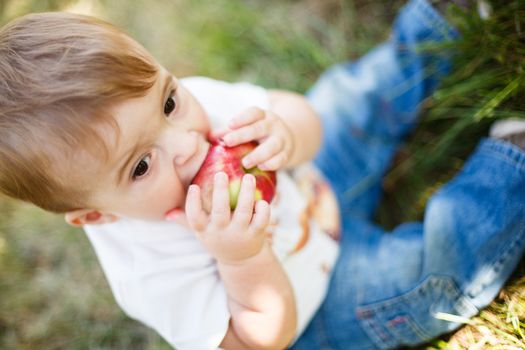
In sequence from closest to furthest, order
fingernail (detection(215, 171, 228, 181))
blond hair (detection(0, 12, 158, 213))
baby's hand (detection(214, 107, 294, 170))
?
1. blond hair (detection(0, 12, 158, 213))
2. fingernail (detection(215, 171, 228, 181))
3. baby's hand (detection(214, 107, 294, 170))

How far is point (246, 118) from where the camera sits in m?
1.30

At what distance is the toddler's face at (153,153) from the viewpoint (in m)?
1.12

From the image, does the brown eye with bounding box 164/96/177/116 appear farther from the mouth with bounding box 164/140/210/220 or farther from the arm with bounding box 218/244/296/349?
the arm with bounding box 218/244/296/349

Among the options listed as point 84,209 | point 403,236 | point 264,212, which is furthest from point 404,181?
point 84,209

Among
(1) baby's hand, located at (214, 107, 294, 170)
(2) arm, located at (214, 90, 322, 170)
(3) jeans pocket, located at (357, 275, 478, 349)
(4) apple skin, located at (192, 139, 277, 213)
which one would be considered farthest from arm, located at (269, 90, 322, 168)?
(3) jeans pocket, located at (357, 275, 478, 349)

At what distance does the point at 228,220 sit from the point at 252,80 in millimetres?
1297

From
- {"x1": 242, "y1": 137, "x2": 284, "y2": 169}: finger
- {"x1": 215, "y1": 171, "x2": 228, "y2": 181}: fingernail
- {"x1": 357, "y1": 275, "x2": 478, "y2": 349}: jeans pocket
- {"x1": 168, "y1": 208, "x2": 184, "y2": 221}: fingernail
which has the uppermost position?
{"x1": 242, "y1": 137, "x2": 284, "y2": 169}: finger

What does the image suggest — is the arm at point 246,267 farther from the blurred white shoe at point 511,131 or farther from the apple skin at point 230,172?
the blurred white shoe at point 511,131

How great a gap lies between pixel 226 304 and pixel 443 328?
64cm

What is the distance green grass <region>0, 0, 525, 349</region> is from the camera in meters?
1.53

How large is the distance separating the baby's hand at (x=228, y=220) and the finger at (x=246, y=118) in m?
0.18

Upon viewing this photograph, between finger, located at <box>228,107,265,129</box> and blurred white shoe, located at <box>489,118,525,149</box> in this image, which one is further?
blurred white shoe, located at <box>489,118,525,149</box>

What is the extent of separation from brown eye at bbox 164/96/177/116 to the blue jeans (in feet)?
2.57

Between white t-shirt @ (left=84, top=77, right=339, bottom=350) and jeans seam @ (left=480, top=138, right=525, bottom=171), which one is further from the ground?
jeans seam @ (left=480, top=138, right=525, bottom=171)
